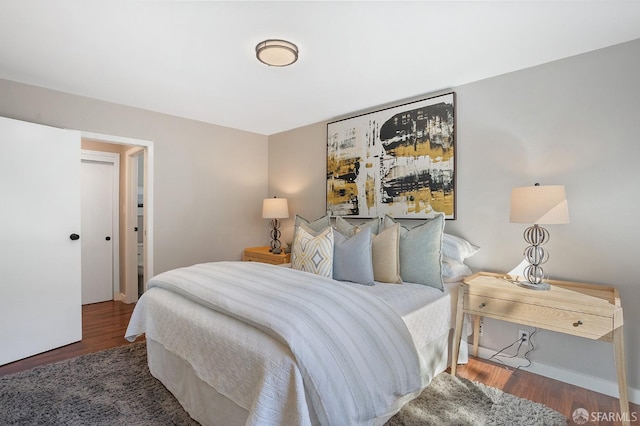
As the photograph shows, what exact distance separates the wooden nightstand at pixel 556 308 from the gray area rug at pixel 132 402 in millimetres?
331

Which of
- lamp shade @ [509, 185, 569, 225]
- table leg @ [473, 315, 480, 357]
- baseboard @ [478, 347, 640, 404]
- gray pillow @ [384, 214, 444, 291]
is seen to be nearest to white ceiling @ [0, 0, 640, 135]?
lamp shade @ [509, 185, 569, 225]

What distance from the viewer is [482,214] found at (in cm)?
271

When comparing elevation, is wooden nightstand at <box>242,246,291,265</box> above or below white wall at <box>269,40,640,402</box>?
below

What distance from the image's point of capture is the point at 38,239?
279 centimetres

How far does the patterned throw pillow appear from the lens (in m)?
2.60

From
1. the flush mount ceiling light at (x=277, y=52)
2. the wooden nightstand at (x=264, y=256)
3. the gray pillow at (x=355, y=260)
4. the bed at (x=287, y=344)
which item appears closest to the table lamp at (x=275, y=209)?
the wooden nightstand at (x=264, y=256)

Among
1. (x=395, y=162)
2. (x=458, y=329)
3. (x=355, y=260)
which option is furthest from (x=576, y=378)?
(x=395, y=162)

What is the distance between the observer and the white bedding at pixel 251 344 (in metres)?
1.28

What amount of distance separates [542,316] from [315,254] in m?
1.62

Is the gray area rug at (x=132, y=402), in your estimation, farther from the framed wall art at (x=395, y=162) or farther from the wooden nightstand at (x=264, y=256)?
the wooden nightstand at (x=264, y=256)

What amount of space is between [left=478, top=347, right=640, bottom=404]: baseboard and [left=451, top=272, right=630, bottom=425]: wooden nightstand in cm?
45

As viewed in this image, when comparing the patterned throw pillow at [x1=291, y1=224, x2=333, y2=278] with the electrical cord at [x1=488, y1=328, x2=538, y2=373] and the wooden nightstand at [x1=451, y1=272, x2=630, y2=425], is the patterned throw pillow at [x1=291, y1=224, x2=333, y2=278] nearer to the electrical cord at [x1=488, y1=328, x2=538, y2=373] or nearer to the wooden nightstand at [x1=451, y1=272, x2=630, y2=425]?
the wooden nightstand at [x1=451, y1=272, x2=630, y2=425]

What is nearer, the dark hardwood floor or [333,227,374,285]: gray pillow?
[333,227,374,285]: gray pillow

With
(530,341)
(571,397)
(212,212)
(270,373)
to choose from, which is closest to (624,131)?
(530,341)
